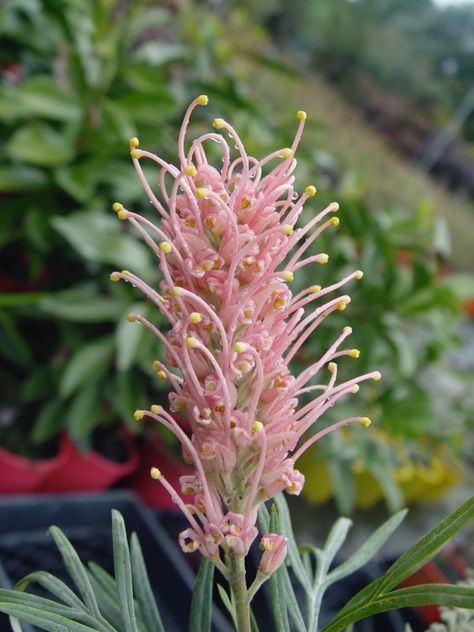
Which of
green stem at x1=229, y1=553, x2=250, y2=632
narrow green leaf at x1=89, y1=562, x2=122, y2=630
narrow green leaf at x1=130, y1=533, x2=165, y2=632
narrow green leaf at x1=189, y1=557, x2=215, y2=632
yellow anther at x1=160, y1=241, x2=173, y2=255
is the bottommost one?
narrow green leaf at x1=89, y1=562, x2=122, y2=630

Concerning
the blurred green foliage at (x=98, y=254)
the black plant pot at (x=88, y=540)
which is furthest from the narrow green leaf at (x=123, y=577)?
the blurred green foliage at (x=98, y=254)

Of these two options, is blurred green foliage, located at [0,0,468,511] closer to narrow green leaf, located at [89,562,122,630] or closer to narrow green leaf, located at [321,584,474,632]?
narrow green leaf, located at [89,562,122,630]

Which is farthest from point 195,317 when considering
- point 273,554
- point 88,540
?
point 88,540

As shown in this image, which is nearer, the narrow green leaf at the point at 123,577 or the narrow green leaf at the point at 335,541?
the narrow green leaf at the point at 123,577

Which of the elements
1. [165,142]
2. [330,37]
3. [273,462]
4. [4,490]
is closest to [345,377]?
[165,142]

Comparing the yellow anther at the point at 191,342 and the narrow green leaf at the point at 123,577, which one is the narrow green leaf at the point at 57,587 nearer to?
the narrow green leaf at the point at 123,577

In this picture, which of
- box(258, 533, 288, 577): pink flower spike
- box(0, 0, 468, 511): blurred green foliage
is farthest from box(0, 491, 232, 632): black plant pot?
box(258, 533, 288, 577): pink flower spike

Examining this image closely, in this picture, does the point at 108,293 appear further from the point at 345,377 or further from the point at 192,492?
the point at 192,492

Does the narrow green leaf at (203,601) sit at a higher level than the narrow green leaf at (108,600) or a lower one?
higher
